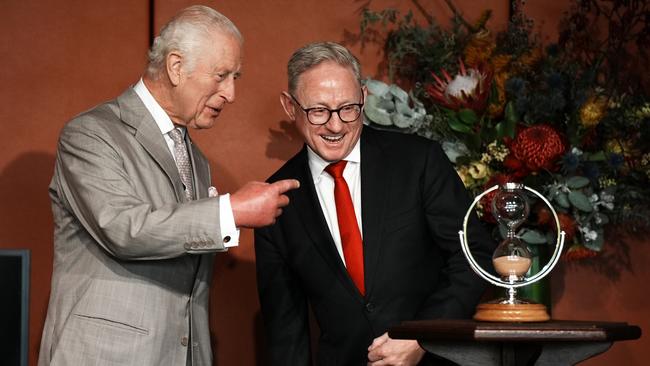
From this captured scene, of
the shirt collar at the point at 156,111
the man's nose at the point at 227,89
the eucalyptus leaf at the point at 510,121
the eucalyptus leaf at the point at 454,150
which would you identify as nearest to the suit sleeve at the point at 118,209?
the shirt collar at the point at 156,111

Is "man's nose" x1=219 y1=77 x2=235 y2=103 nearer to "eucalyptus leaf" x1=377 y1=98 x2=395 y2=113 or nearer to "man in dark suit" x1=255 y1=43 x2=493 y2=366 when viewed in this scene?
"man in dark suit" x1=255 y1=43 x2=493 y2=366

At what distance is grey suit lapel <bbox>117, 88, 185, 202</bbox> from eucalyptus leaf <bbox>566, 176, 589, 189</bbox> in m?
1.30

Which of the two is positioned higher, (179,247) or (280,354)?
(179,247)

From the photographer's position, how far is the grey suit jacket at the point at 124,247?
2475 millimetres

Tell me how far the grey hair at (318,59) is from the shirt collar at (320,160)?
0.20m

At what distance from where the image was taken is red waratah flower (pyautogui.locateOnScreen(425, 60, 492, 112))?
3.47m

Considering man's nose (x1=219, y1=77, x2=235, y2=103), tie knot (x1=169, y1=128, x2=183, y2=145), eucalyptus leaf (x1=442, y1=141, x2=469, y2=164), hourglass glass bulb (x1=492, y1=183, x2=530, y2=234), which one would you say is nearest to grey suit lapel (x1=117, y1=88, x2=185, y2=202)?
tie knot (x1=169, y1=128, x2=183, y2=145)

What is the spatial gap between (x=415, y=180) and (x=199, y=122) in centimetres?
65

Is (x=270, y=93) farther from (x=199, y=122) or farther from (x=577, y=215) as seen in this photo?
(x=577, y=215)

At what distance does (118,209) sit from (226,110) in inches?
48.8

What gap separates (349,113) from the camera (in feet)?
9.97

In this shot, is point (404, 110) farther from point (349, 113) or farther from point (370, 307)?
point (370, 307)

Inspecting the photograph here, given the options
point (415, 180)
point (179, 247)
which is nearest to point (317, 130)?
point (415, 180)

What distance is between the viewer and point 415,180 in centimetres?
305
